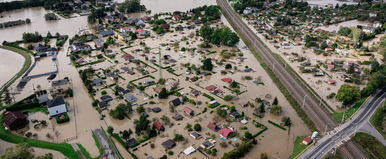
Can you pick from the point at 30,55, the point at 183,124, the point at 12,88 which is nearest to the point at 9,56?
the point at 30,55

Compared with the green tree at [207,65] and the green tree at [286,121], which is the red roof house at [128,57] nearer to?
the green tree at [207,65]

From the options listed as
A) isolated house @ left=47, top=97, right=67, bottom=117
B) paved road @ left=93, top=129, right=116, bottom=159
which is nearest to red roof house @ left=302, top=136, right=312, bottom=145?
paved road @ left=93, top=129, right=116, bottom=159

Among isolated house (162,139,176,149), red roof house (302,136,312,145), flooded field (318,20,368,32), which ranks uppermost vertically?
flooded field (318,20,368,32)

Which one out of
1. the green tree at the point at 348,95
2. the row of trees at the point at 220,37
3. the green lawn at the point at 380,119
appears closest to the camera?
the green lawn at the point at 380,119

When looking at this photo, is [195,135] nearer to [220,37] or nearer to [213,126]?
[213,126]

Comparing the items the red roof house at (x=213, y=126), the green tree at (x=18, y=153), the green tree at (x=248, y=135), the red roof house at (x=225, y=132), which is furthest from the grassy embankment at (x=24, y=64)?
the green tree at (x=248, y=135)

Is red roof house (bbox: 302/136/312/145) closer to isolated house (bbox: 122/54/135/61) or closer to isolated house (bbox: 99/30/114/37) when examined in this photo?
isolated house (bbox: 122/54/135/61)
